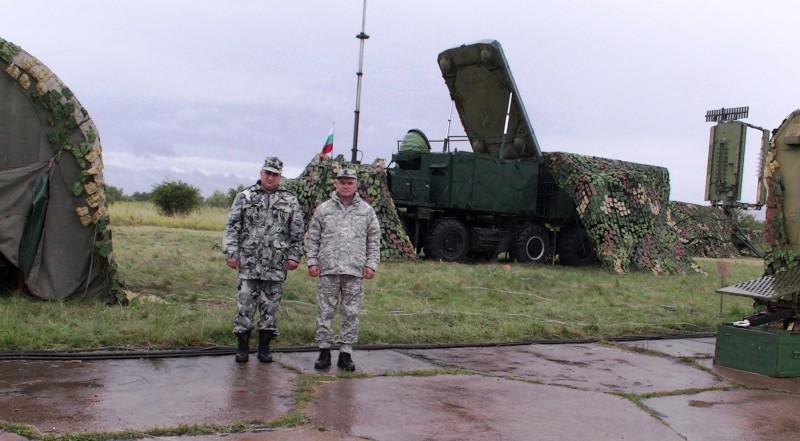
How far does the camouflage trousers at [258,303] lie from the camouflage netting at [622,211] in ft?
34.6

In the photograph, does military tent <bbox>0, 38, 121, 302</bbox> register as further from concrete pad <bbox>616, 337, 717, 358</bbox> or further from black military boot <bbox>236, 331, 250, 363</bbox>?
concrete pad <bbox>616, 337, 717, 358</bbox>

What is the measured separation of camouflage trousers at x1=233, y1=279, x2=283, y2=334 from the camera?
5668 mm

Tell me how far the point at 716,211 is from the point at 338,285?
2736 centimetres

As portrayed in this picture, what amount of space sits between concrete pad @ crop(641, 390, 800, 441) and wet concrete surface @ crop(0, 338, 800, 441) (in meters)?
0.01

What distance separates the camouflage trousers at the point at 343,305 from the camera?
568 cm

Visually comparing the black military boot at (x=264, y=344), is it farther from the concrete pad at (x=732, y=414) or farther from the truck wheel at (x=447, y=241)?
the truck wheel at (x=447, y=241)

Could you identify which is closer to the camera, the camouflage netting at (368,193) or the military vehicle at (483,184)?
the camouflage netting at (368,193)

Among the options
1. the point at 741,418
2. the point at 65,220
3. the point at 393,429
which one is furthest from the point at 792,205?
the point at 65,220

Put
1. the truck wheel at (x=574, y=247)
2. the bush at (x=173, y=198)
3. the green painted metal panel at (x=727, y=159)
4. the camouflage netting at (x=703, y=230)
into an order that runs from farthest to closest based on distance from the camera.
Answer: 1. the bush at (x=173, y=198)
2. the camouflage netting at (x=703, y=230)
3. the truck wheel at (x=574, y=247)
4. the green painted metal panel at (x=727, y=159)

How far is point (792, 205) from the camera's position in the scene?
7.10 m

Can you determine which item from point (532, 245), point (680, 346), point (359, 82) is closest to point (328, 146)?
point (359, 82)

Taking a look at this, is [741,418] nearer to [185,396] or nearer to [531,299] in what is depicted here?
[185,396]

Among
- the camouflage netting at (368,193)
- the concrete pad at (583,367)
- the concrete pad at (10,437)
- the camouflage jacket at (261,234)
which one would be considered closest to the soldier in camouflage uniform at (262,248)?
the camouflage jacket at (261,234)

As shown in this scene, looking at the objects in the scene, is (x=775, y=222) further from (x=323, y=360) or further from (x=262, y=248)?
(x=262, y=248)
